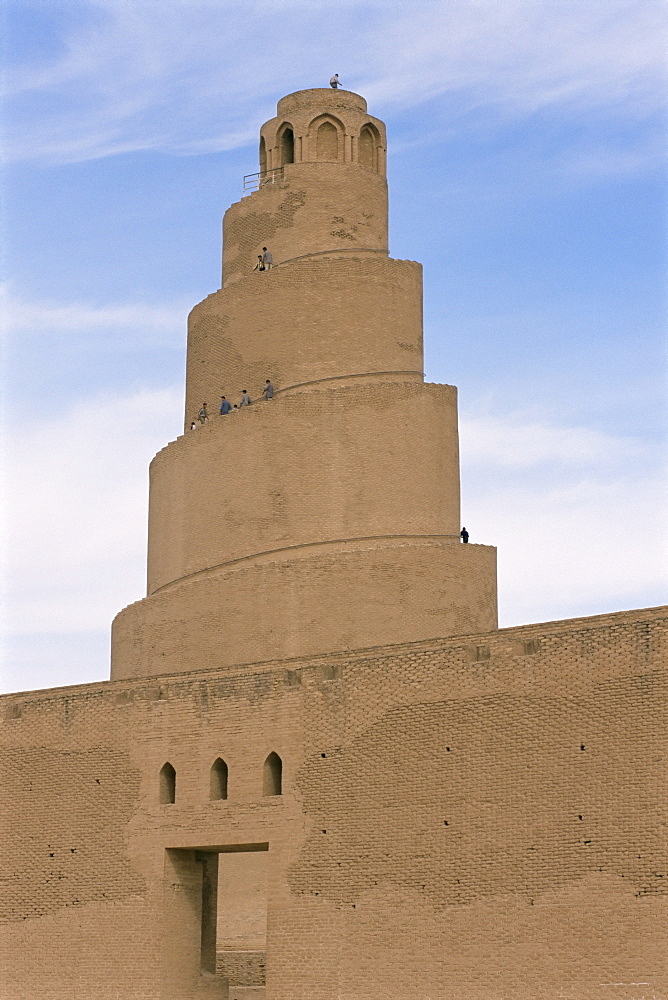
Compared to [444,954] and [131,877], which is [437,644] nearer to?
[444,954]

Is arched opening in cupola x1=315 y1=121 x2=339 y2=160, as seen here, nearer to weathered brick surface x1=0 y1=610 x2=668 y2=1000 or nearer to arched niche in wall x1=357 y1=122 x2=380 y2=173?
arched niche in wall x1=357 y1=122 x2=380 y2=173

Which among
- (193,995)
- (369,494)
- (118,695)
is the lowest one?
(193,995)

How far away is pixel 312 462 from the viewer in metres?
25.2

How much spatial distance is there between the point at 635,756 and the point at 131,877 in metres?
7.10

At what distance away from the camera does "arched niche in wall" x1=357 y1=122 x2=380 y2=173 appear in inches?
1118

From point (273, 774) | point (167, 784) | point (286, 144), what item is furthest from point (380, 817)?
point (286, 144)

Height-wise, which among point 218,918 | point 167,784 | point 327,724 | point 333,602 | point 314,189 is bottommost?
point 218,918

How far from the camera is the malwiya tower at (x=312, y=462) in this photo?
24078 millimetres

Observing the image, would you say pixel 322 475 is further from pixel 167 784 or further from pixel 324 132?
pixel 324 132

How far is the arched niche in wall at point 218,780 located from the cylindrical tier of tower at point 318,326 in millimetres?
7238

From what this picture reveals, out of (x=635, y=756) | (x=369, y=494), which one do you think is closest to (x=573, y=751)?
(x=635, y=756)

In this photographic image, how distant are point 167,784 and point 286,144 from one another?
39.6ft

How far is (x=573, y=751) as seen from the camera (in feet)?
59.2

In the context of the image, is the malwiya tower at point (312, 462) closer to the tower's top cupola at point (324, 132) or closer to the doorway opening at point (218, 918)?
the tower's top cupola at point (324, 132)
